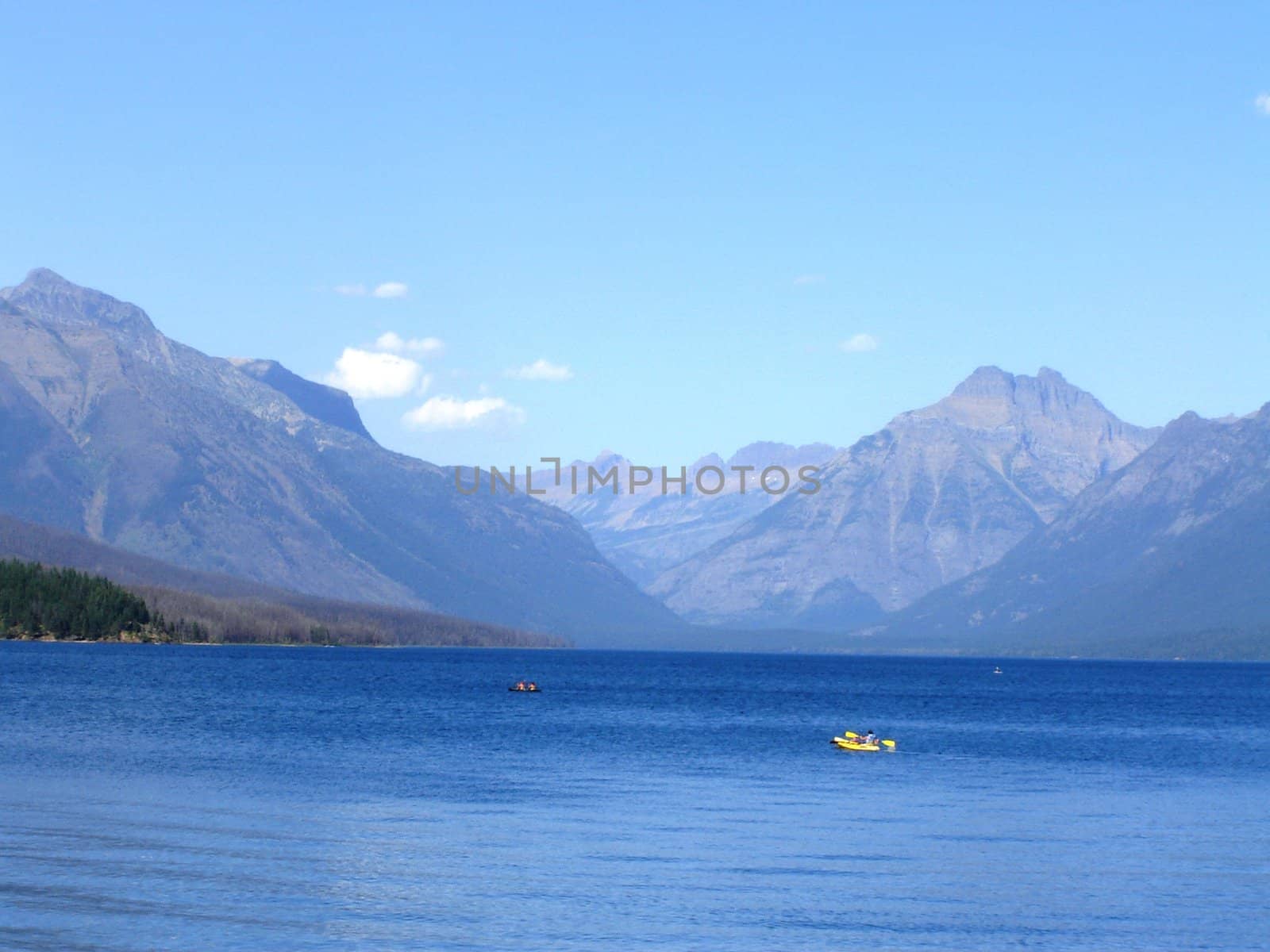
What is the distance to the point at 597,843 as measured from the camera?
77.4 metres

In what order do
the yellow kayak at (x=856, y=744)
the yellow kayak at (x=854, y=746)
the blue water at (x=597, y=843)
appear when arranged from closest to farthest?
the blue water at (x=597, y=843) → the yellow kayak at (x=854, y=746) → the yellow kayak at (x=856, y=744)

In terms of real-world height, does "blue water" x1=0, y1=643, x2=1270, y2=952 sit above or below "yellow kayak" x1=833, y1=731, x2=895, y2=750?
below

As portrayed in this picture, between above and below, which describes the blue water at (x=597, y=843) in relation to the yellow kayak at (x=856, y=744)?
below

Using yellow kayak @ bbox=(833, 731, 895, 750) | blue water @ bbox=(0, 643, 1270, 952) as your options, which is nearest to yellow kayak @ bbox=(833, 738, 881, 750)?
yellow kayak @ bbox=(833, 731, 895, 750)

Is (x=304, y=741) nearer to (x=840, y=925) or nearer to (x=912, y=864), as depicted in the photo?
(x=912, y=864)

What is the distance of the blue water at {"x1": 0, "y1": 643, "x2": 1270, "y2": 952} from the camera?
5928cm

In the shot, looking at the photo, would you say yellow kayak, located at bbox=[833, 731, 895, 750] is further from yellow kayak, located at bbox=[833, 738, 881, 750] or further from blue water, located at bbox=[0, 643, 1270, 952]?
blue water, located at bbox=[0, 643, 1270, 952]

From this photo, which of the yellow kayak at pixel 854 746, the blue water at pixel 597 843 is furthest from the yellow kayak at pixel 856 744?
the blue water at pixel 597 843

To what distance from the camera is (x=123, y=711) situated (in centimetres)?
14688

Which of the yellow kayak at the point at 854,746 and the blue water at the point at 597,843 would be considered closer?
the blue water at the point at 597,843

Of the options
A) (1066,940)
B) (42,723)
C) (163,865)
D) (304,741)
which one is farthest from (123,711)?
(1066,940)

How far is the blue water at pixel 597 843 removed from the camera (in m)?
59.3

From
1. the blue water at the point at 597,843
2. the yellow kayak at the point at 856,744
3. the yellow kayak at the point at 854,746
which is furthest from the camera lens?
the yellow kayak at the point at 856,744

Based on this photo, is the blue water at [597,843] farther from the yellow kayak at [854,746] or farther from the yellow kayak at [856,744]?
the yellow kayak at [856,744]
